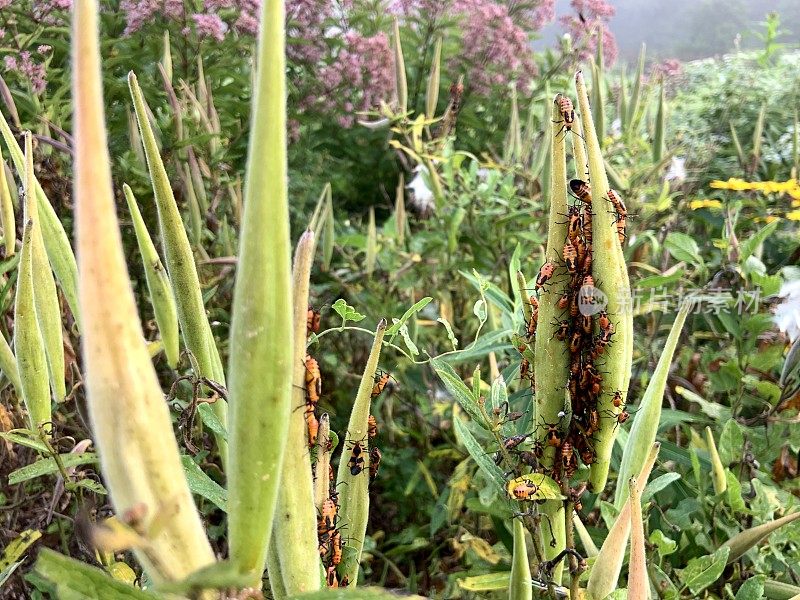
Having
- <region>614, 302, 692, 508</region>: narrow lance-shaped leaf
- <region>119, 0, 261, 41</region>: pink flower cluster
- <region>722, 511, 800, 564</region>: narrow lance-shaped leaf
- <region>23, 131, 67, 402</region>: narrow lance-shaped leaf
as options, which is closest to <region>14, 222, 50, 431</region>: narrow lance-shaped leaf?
<region>23, 131, 67, 402</region>: narrow lance-shaped leaf

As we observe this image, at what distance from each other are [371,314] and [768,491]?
0.80 meters

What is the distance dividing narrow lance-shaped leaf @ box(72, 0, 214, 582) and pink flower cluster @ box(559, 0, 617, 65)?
6.89 ft

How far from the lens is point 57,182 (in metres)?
1.02

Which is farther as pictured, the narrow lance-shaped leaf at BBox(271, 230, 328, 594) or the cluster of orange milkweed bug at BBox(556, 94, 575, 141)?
the cluster of orange milkweed bug at BBox(556, 94, 575, 141)

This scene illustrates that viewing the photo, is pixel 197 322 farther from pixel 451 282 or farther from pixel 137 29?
pixel 137 29

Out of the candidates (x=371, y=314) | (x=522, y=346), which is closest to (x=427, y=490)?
(x=371, y=314)

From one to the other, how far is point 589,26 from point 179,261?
2.06m

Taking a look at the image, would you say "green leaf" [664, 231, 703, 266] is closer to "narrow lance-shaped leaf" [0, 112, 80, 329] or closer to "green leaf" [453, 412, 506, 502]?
"green leaf" [453, 412, 506, 502]

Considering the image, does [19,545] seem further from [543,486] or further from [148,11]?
[148,11]

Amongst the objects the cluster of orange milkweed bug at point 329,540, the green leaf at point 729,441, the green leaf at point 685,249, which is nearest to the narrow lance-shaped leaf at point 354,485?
the cluster of orange milkweed bug at point 329,540

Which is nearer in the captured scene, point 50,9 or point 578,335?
point 578,335

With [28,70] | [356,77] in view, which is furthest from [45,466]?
[356,77]

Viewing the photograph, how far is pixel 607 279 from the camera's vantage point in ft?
1.47

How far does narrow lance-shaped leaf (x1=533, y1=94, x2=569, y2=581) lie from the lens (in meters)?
0.44
